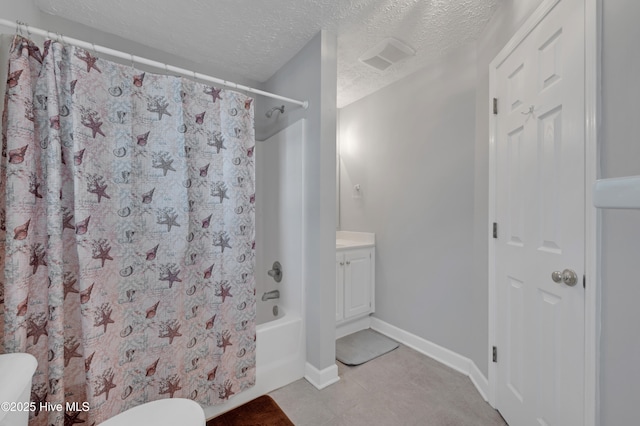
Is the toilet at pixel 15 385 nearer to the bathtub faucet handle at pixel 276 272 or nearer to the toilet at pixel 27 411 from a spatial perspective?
the toilet at pixel 27 411

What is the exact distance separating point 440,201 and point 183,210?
72.2 inches

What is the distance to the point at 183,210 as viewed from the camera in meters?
1.41

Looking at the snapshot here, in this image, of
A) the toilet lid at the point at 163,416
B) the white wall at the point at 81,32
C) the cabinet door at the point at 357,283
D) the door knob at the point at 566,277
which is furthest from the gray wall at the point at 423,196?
the toilet lid at the point at 163,416

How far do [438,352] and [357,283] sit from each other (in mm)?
837

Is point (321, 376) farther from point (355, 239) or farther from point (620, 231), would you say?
point (620, 231)

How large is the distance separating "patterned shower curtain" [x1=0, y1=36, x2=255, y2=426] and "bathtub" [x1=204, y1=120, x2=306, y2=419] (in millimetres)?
138

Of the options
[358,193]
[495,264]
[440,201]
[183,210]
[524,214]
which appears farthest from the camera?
[358,193]

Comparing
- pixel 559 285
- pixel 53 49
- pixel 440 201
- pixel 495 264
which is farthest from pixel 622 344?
pixel 53 49

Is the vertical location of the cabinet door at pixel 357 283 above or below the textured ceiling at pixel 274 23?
below

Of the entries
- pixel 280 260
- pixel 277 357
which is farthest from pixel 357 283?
pixel 277 357

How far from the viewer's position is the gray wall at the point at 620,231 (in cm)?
75

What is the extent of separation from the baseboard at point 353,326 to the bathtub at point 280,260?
0.63 meters

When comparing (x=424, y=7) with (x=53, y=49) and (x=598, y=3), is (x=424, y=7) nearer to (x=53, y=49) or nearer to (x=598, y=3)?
(x=598, y=3)

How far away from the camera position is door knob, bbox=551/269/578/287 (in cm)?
101
